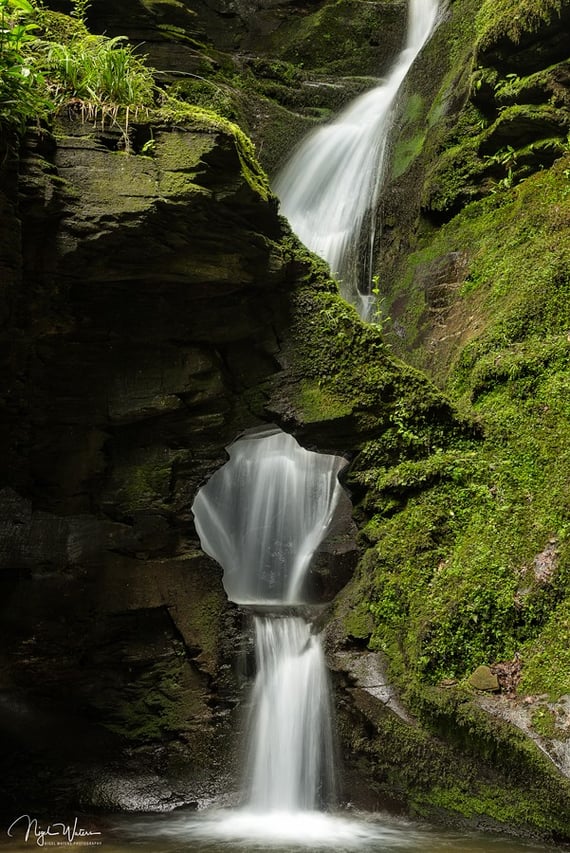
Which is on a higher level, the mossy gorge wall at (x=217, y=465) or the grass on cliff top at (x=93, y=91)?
the grass on cliff top at (x=93, y=91)

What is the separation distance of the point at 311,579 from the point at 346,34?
14.3 meters

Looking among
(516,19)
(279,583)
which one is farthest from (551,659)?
(516,19)

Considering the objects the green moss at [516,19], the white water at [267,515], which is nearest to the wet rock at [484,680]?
the white water at [267,515]

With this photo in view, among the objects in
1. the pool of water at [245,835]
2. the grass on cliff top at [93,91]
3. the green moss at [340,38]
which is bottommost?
the pool of water at [245,835]

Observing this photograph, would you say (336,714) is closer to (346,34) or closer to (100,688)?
(100,688)

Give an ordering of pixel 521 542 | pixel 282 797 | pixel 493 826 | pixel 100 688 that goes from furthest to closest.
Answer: pixel 100 688, pixel 282 797, pixel 521 542, pixel 493 826

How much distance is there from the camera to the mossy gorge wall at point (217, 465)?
577 cm

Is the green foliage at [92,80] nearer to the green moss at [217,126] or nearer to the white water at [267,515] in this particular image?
the green moss at [217,126]

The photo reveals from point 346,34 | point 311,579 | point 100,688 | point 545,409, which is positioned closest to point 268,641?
point 100,688

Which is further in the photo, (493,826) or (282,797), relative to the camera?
(282,797)

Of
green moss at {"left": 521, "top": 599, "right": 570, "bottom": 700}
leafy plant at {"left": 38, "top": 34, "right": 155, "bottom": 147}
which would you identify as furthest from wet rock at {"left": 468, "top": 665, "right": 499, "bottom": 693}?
leafy plant at {"left": 38, "top": 34, "right": 155, "bottom": 147}

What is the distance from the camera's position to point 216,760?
682 cm

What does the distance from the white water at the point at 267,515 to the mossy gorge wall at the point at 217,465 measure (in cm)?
287

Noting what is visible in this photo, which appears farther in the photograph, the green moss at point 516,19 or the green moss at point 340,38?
the green moss at point 340,38
